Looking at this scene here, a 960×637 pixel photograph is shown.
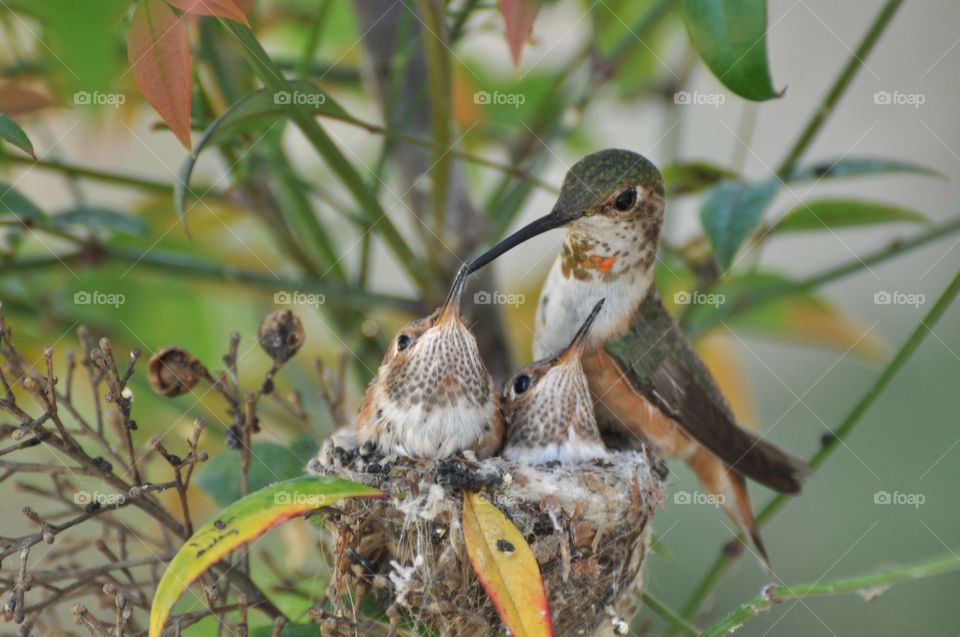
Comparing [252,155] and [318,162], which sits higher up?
[318,162]

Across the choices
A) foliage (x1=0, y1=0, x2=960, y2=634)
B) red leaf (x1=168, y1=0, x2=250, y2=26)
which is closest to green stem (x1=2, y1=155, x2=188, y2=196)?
foliage (x1=0, y1=0, x2=960, y2=634)

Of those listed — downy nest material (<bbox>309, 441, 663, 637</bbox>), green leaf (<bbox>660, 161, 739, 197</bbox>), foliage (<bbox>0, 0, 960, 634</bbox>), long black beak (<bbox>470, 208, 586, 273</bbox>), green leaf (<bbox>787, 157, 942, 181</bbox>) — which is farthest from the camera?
green leaf (<bbox>660, 161, 739, 197</bbox>)

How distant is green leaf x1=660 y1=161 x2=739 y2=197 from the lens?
1.71m

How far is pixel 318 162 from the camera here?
105 inches

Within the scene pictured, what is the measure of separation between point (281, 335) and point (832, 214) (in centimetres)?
95

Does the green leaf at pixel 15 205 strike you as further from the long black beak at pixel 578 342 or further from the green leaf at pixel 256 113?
the long black beak at pixel 578 342

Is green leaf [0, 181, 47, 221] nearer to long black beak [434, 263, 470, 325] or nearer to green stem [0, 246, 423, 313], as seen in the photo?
green stem [0, 246, 423, 313]

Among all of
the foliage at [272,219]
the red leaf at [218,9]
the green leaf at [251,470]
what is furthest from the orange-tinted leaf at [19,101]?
the green leaf at [251,470]

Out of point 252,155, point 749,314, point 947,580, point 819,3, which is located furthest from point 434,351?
point 819,3

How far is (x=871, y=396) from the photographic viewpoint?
4.85ft

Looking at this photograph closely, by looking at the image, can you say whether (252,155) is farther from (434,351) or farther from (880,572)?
(880,572)

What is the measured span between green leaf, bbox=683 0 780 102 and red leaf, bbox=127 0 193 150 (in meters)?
0.55

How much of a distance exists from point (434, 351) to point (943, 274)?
12.0 feet

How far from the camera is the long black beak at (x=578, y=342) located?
1.71m
